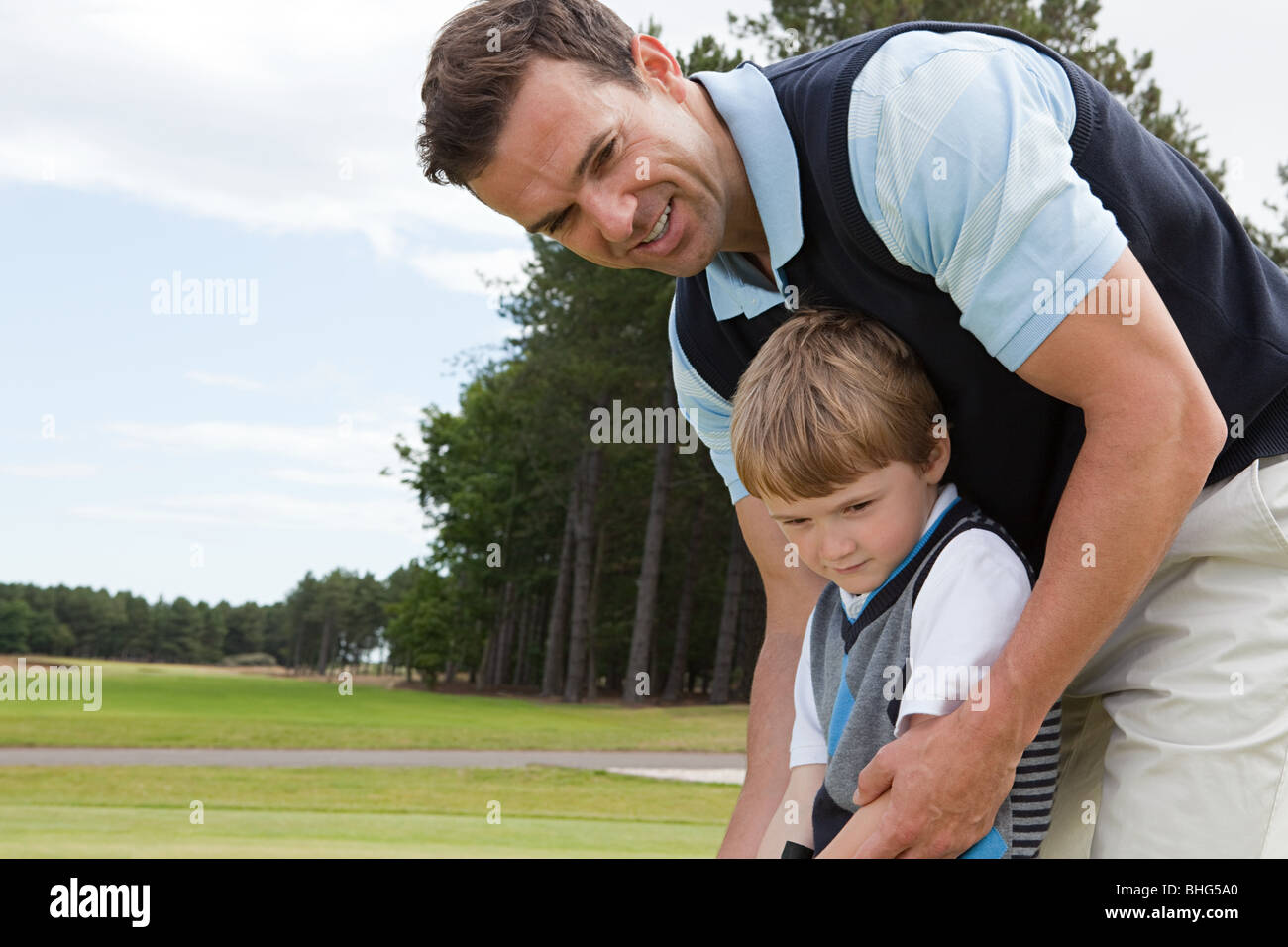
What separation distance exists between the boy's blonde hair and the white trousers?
1.64 ft

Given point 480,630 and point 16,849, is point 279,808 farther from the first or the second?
point 480,630

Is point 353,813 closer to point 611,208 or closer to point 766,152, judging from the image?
point 611,208

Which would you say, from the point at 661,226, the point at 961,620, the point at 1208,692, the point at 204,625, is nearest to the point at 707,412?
the point at 661,226

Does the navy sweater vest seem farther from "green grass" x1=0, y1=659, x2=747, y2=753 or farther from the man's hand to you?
"green grass" x1=0, y1=659, x2=747, y2=753

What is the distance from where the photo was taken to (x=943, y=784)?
1.65m

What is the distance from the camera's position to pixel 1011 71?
65.1 inches

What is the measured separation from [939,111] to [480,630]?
3770 centimetres

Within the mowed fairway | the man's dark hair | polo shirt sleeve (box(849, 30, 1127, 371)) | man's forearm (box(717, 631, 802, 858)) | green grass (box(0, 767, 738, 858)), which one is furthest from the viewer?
the mowed fairway

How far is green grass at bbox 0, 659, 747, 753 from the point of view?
16516 millimetres

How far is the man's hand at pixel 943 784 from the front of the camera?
1.63 m

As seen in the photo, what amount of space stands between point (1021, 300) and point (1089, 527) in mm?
341

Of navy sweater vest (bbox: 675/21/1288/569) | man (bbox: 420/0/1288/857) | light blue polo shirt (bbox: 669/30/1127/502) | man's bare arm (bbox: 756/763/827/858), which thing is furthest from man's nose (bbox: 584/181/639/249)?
man's bare arm (bbox: 756/763/827/858)

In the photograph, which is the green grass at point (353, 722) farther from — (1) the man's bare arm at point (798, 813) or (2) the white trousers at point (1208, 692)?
(2) the white trousers at point (1208, 692)
